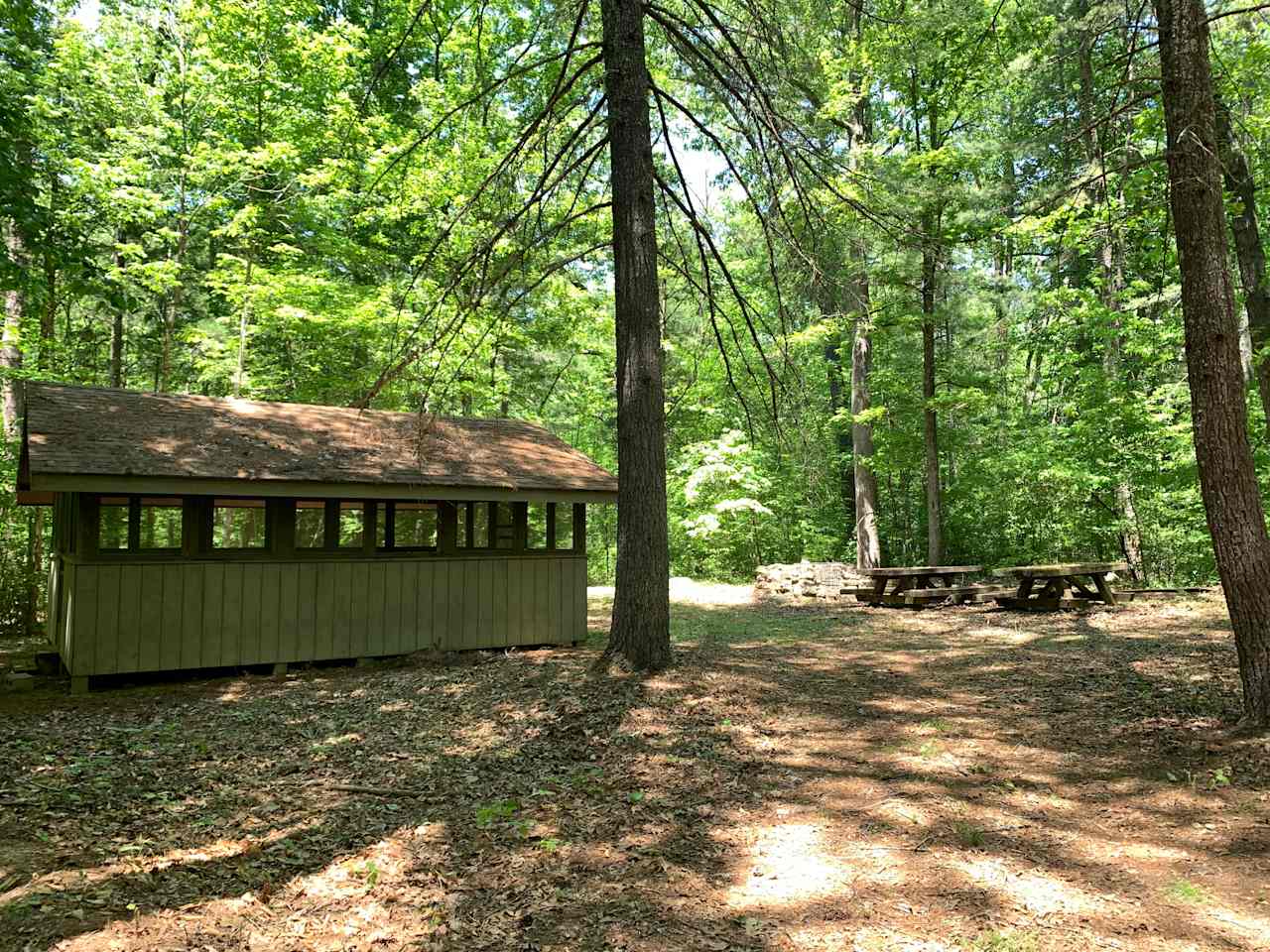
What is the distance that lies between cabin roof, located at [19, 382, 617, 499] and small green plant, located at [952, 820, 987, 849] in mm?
5880

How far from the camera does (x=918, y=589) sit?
48.3 ft

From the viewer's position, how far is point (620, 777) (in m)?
5.02

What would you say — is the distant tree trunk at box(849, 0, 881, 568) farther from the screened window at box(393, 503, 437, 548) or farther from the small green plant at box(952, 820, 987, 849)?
the small green plant at box(952, 820, 987, 849)

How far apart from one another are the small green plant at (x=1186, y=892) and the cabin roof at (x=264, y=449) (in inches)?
267

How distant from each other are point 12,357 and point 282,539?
9800mm

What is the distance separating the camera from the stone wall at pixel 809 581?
17.2m

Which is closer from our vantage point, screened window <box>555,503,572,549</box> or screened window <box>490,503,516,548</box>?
screened window <box>490,503,516,548</box>

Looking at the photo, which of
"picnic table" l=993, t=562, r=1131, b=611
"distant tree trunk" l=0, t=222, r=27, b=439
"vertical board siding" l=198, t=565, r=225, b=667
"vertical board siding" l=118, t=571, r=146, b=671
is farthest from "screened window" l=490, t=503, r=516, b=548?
"distant tree trunk" l=0, t=222, r=27, b=439

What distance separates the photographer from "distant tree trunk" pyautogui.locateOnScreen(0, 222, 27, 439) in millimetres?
13359

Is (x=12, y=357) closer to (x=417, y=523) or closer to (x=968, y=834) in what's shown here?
(x=417, y=523)

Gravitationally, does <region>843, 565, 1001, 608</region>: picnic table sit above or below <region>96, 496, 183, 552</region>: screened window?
below

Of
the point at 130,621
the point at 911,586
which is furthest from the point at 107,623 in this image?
the point at 911,586

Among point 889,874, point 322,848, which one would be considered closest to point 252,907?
point 322,848

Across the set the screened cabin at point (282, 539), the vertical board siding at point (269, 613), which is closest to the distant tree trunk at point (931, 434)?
the screened cabin at point (282, 539)
